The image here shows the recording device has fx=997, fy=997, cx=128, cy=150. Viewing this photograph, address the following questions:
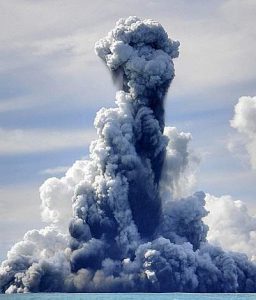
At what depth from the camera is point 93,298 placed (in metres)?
196

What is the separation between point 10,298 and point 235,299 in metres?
45.1

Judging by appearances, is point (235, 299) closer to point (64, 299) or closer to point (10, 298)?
point (64, 299)

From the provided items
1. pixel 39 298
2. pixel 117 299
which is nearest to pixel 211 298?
pixel 117 299

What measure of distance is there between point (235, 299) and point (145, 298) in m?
17.1

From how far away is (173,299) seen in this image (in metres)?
185

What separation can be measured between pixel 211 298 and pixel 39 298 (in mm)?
33134

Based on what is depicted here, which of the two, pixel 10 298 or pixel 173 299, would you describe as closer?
pixel 173 299

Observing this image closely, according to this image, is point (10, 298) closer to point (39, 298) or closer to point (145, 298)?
point (39, 298)

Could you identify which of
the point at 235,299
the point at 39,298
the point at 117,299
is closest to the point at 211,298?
the point at 235,299

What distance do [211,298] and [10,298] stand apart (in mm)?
40335

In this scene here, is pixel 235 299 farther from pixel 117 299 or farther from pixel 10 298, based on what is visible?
pixel 10 298

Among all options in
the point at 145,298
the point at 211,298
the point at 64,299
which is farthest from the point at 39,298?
the point at 211,298

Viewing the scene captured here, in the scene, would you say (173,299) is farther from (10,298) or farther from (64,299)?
(10,298)

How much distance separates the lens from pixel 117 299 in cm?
18912
